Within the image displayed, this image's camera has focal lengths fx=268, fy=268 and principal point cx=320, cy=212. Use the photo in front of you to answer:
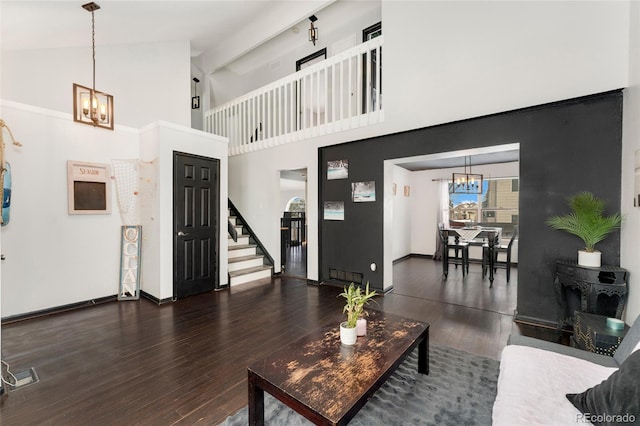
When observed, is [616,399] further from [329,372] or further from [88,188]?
[88,188]

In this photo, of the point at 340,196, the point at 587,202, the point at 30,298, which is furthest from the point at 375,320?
the point at 30,298

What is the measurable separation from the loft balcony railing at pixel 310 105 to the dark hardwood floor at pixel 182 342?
297 centimetres

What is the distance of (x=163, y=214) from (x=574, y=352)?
469 cm

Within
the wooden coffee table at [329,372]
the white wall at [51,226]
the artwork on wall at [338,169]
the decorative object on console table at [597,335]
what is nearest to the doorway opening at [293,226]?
the artwork on wall at [338,169]

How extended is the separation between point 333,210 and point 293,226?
542 cm

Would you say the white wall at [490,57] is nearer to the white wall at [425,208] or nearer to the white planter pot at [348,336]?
the white planter pot at [348,336]

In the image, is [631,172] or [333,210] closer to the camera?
[631,172]

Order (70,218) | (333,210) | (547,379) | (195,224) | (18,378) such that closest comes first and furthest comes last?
(547,379), (18,378), (70,218), (195,224), (333,210)

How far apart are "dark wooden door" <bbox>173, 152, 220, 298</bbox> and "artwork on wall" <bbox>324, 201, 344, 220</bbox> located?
1.94 meters

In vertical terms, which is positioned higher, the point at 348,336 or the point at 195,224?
the point at 195,224

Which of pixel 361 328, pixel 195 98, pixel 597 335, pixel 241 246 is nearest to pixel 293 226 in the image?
pixel 241 246

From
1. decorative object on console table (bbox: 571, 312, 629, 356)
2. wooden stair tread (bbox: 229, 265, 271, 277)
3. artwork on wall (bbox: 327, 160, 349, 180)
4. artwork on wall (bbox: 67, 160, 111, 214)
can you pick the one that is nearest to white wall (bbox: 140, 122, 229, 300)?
artwork on wall (bbox: 67, 160, 111, 214)

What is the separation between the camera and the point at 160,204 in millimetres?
4004

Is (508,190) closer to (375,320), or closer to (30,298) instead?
(375,320)
